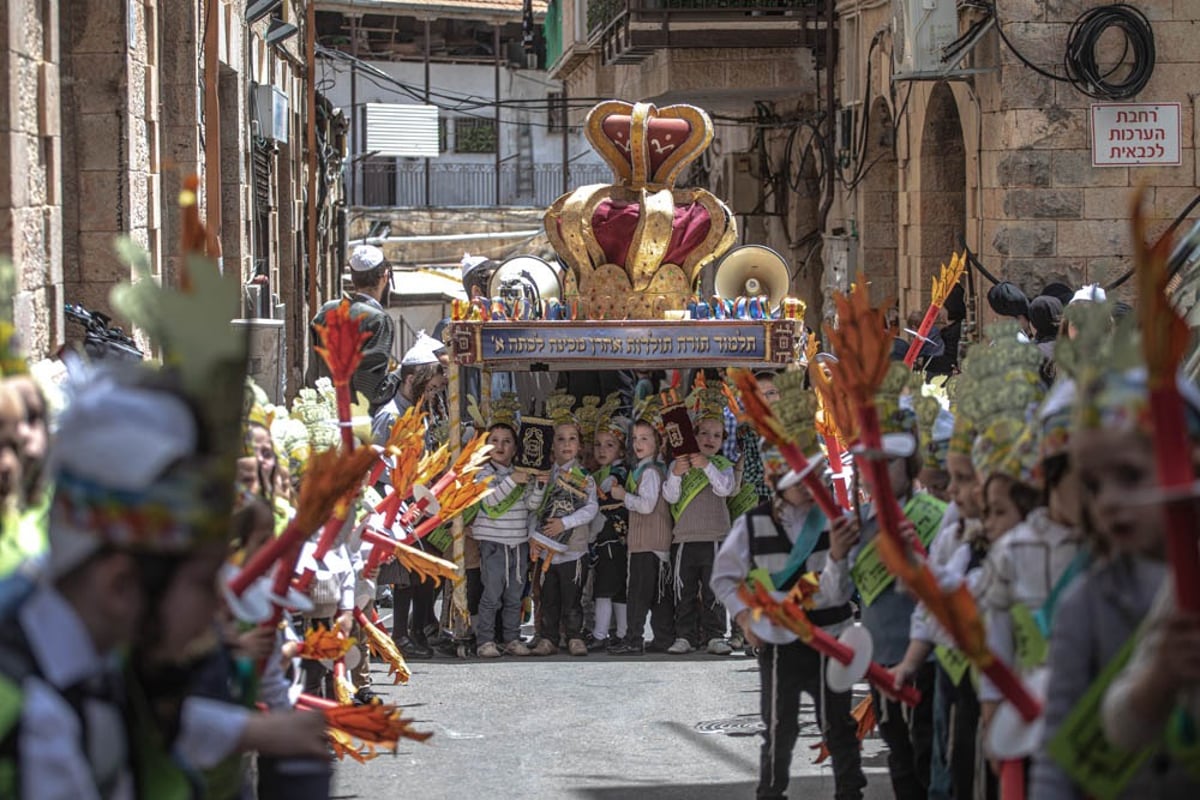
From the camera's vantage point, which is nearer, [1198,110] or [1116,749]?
[1116,749]

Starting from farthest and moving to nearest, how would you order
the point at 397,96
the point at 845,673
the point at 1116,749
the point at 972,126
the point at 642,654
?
the point at 397,96 < the point at 972,126 < the point at 642,654 < the point at 845,673 < the point at 1116,749

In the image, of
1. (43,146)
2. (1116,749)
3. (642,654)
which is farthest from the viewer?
(642,654)

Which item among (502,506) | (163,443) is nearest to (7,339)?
(163,443)

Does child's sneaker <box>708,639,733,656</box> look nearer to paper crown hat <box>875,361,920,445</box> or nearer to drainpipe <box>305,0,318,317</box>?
paper crown hat <box>875,361,920,445</box>

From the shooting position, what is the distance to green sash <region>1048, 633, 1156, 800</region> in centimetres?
386

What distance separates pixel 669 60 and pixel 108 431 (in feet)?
64.4

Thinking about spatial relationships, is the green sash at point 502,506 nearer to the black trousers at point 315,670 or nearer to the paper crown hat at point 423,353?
the paper crown hat at point 423,353

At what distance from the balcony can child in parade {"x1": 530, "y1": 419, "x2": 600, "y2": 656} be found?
36.6 ft

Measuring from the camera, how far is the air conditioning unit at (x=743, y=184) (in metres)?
27.6

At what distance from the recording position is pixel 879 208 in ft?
68.1

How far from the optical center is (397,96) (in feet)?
150

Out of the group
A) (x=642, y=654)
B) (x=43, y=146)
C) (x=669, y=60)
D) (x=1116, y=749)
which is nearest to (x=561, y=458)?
(x=642, y=654)

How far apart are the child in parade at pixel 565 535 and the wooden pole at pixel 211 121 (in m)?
3.22

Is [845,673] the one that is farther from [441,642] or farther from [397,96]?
[397,96]
